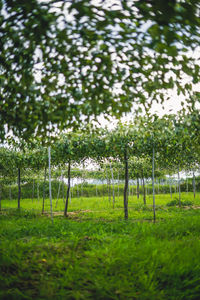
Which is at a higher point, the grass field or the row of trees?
the row of trees

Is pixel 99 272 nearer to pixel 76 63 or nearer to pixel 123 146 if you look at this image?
pixel 76 63

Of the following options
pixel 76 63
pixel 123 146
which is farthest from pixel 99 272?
pixel 123 146

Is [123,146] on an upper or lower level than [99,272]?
upper

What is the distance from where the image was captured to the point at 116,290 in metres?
2.62

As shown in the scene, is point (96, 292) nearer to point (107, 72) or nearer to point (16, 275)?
point (16, 275)

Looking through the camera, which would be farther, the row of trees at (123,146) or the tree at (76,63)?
the row of trees at (123,146)

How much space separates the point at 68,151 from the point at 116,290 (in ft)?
26.6

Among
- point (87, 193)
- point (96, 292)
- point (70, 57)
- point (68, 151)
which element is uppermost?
point (70, 57)

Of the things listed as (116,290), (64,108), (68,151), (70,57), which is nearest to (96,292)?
(116,290)

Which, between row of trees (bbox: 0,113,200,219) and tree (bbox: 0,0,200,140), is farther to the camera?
row of trees (bbox: 0,113,200,219)

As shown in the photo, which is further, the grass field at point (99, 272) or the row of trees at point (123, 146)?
the row of trees at point (123, 146)

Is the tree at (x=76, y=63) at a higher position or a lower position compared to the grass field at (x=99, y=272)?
higher

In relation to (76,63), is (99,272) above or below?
below

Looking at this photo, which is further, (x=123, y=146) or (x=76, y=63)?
(x=123, y=146)
